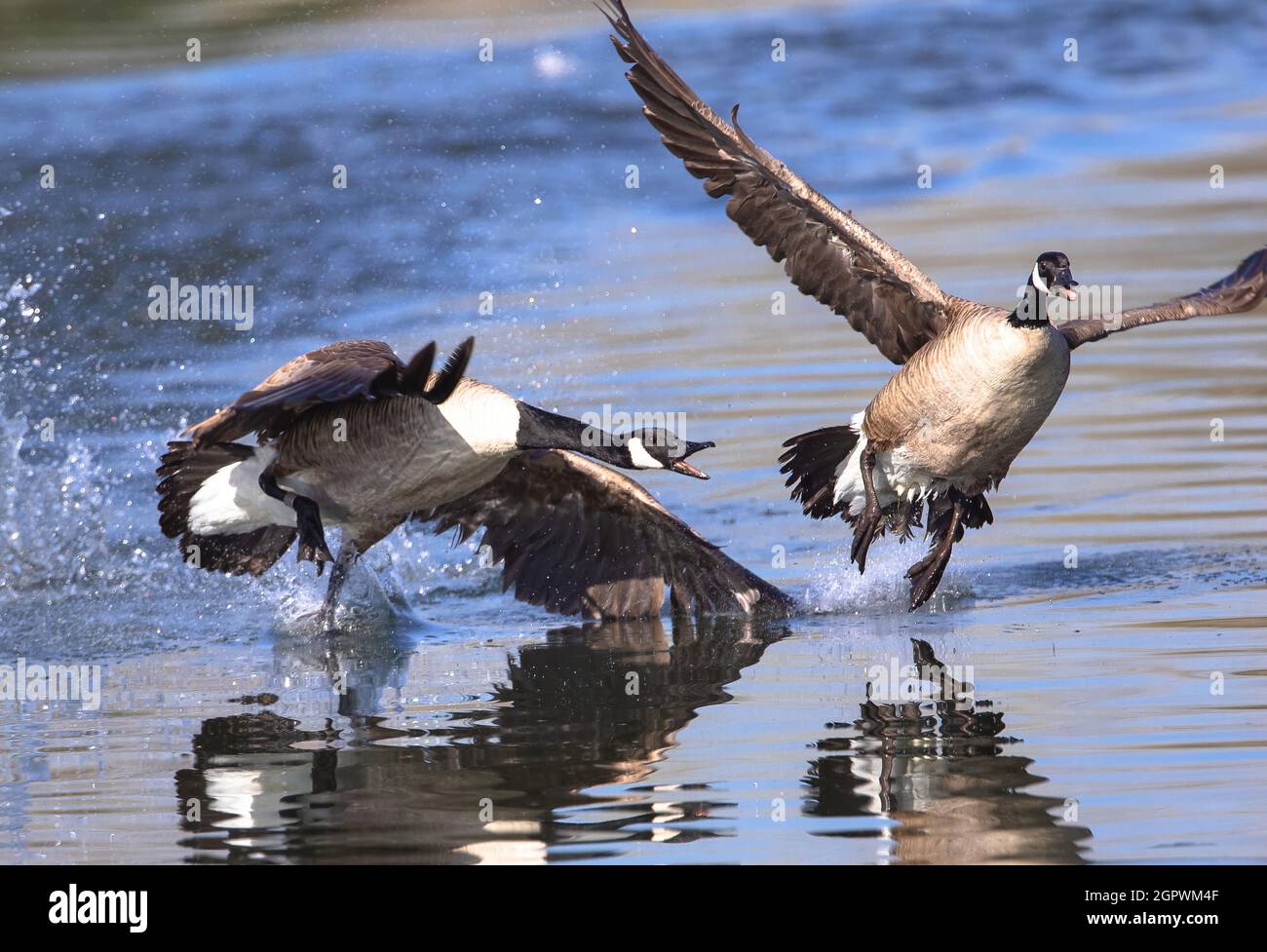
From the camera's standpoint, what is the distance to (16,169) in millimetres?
20281

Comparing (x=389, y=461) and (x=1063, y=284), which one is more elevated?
(x=1063, y=284)

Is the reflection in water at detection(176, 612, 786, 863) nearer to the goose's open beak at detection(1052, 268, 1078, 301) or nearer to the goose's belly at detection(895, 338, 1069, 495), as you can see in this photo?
the goose's belly at detection(895, 338, 1069, 495)

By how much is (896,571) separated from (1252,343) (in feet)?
19.6

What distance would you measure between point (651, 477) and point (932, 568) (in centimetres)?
348

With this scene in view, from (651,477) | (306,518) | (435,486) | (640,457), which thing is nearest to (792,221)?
(640,457)

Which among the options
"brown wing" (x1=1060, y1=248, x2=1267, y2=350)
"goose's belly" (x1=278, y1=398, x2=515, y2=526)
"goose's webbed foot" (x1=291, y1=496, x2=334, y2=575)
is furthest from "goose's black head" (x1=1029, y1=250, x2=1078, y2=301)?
"goose's webbed foot" (x1=291, y1=496, x2=334, y2=575)

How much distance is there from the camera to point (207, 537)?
1044 centimetres

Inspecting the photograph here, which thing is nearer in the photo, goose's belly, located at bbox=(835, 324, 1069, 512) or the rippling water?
the rippling water

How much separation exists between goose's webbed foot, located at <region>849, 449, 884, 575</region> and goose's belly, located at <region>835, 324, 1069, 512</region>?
0.10 metres

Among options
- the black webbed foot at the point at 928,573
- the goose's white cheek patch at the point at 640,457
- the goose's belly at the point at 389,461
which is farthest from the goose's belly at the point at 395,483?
the black webbed foot at the point at 928,573

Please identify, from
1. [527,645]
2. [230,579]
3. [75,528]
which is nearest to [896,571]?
[527,645]

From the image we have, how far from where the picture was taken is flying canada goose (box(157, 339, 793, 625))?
943cm

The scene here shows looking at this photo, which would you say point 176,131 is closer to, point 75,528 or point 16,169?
point 16,169

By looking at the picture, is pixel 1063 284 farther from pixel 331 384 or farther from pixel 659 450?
pixel 331 384
